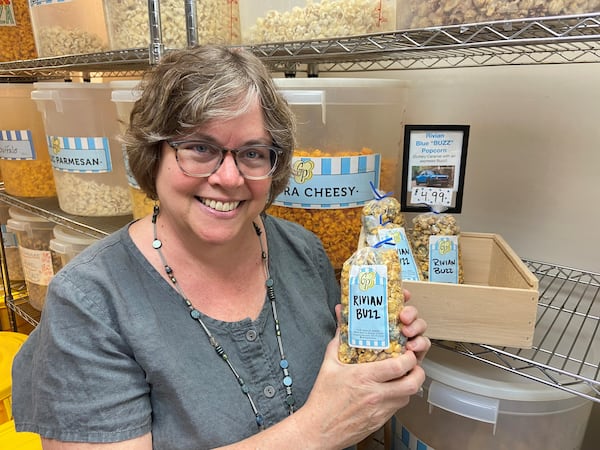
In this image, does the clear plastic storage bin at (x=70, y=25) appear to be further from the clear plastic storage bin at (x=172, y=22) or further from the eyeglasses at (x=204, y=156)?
the eyeglasses at (x=204, y=156)

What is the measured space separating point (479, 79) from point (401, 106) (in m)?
0.26

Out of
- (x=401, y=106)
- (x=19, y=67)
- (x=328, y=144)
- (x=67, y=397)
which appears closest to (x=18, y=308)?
(x=19, y=67)

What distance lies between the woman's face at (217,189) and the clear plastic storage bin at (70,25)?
2.38ft

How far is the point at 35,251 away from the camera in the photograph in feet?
5.55

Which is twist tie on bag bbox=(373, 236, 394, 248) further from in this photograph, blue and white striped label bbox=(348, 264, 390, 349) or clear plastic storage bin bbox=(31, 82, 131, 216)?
clear plastic storage bin bbox=(31, 82, 131, 216)

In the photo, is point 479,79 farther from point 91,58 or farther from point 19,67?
point 19,67

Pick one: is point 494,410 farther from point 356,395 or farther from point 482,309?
point 356,395

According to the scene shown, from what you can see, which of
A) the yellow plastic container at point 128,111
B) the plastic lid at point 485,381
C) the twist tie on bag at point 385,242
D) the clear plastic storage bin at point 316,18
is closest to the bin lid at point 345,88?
the clear plastic storage bin at point 316,18

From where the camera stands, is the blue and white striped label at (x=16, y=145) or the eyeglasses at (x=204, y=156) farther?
the blue and white striped label at (x=16, y=145)

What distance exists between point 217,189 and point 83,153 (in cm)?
79

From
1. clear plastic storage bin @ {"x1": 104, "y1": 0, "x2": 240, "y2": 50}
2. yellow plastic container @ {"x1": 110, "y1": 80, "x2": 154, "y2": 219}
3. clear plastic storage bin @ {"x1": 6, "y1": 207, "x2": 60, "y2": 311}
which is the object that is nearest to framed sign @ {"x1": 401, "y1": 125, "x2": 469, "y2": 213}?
clear plastic storage bin @ {"x1": 104, "y1": 0, "x2": 240, "y2": 50}

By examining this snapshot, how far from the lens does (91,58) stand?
48.6 inches

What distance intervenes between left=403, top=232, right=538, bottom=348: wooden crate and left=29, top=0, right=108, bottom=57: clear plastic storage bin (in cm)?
112

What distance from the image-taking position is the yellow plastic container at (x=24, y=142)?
5.22ft
